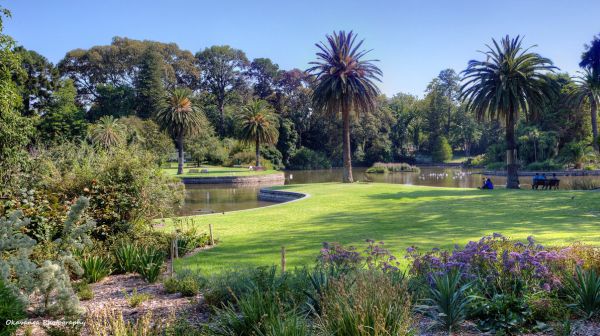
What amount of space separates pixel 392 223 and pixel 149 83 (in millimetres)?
69646

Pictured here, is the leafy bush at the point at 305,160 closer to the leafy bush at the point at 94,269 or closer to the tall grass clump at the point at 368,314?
the leafy bush at the point at 94,269

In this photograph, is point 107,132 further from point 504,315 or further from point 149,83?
point 504,315

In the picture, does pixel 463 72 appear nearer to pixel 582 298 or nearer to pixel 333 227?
pixel 333 227

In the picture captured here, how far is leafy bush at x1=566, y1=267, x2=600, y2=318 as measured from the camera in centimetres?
471

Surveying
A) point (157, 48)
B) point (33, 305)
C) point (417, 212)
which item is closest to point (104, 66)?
point (157, 48)

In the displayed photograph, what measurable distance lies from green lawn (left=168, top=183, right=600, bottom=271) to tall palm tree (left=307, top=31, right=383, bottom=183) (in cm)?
1399

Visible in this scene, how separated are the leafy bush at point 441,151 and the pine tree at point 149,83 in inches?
2005

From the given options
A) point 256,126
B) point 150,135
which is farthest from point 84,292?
point 150,135

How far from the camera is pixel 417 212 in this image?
17.0 m

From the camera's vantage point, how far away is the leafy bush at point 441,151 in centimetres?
8400

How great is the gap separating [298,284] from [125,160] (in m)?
A: 6.26

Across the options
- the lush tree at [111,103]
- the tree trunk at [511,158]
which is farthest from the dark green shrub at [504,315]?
the lush tree at [111,103]

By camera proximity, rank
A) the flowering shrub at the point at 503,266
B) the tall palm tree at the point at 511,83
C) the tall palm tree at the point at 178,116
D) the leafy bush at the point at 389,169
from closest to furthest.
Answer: the flowering shrub at the point at 503,266 → the tall palm tree at the point at 511,83 → the tall palm tree at the point at 178,116 → the leafy bush at the point at 389,169

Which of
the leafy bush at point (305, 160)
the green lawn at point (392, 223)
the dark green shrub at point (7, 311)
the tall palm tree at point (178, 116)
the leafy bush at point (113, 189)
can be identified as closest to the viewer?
the dark green shrub at point (7, 311)
